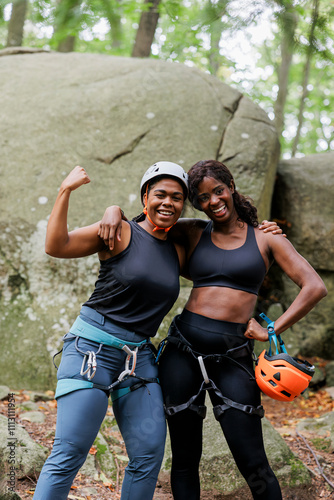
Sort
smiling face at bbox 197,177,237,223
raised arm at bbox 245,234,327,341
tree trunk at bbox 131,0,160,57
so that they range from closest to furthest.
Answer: raised arm at bbox 245,234,327,341
smiling face at bbox 197,177,237,223
tree trunk at bbox 131,0,160,57

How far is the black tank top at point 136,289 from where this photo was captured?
2990 millimetres

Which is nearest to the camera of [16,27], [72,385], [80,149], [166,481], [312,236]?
[72,385]

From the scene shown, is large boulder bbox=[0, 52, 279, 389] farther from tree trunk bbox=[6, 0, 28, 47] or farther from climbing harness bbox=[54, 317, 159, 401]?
climbing harness bbox=[54, 317, 159, 401]

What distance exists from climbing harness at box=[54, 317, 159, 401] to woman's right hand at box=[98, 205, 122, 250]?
0.55m

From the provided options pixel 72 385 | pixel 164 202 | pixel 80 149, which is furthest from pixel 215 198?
pixel 80 149

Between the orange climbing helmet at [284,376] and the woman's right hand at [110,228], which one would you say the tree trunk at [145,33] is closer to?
the woman's right hand at [110,228]

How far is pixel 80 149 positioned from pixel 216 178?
380 cm

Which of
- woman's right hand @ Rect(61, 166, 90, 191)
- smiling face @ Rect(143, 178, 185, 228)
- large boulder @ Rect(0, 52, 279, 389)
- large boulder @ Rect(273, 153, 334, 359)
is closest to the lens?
woman's right hand @ Rect(61, 166, 90, 191)

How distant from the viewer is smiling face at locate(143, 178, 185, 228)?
125 inches

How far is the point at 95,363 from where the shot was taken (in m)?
2.84

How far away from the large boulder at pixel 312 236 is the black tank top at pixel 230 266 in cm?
470

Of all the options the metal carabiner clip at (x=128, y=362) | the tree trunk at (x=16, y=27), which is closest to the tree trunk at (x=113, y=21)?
the metal carabiner clip at (x=128, y=362)

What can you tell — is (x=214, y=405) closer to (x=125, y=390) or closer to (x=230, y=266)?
(x=125, y=390)

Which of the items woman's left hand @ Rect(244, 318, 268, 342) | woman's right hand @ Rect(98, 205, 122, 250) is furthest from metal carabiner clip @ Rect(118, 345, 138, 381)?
woman's left hand @ Rect(244, 318, 268, 342)
